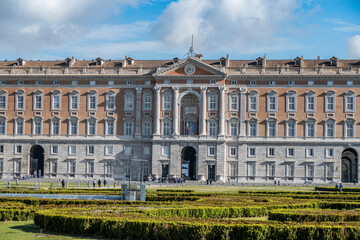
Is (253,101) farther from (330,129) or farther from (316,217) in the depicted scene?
(316,217)

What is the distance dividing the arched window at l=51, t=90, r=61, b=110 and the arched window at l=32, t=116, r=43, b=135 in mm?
2399

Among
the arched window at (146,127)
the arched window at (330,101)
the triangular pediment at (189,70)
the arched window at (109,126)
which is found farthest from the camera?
the arched window at (109,126)

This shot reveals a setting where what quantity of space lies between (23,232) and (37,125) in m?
64.2

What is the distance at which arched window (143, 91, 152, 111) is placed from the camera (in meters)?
86.6

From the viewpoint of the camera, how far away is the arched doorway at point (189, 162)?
85.0 metres

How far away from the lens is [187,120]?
85.6m

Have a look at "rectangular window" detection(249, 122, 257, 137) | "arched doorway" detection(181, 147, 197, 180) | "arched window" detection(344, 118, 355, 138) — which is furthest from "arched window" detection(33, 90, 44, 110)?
"arched window" detection(344, 118, 355, 138)

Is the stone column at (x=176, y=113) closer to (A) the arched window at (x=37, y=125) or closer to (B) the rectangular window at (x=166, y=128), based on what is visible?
(B) the rectangular window at (x=166, y=128)

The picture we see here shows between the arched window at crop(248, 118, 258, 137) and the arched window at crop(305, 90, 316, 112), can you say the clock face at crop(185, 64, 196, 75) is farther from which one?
the arched window at crop(305, 90, 316, 112)

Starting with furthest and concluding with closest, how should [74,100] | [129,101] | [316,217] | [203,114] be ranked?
[74,100] < [129,101] < [203,114] < [316,217]

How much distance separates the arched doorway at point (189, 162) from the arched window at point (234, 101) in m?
8.07

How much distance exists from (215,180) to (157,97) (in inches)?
522

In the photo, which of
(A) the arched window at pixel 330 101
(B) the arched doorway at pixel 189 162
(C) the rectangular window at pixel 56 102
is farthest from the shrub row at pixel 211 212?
(C) the rectangular window at pixel 56 102

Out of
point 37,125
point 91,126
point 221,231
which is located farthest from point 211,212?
point 37,125
